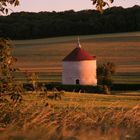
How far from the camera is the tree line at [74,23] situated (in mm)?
100562

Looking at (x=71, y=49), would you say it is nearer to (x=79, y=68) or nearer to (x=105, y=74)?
(x=79, y=68)

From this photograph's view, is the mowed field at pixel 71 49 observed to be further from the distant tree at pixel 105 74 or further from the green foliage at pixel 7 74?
the green foliage at pixel 7 74

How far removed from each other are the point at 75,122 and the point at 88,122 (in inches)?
7.6

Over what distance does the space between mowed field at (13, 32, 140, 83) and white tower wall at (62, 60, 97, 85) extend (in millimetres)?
6943

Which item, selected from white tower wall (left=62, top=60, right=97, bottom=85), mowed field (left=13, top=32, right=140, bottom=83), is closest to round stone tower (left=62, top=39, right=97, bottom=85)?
white tower wall (left=62, top=60, right=97, bottom=85)

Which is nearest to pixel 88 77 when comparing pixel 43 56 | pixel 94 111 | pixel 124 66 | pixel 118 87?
pixel 118 87

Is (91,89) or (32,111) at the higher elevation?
(32,111)

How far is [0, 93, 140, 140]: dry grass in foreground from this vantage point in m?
6.64

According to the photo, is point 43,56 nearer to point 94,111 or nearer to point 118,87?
point 118,87

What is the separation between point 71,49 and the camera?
317 feet

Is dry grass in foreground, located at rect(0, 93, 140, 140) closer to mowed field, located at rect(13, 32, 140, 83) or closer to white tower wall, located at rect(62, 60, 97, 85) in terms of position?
white tower wall, located at rect(62, 60, 97, 85)

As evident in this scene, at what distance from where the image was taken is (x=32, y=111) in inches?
309

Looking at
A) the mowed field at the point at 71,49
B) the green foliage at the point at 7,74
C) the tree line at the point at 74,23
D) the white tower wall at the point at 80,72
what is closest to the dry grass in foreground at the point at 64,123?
the green foliage at the point at 7,74

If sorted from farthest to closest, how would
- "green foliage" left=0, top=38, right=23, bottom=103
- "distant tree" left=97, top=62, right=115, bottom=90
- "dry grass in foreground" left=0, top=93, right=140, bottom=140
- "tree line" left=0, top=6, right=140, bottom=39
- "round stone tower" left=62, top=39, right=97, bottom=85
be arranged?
"tree line" left=0, top=6, right=140, bottom=39, "round stone tower" left=62, top=39, right=97, bottom=85, "distant tree" left=97, top=62, right=115, bottom=90, "green foliage" left=0, top=38, right=23, bottom=103, "dry grass in foreground" left=0, top=93, right=140, bottom=140
